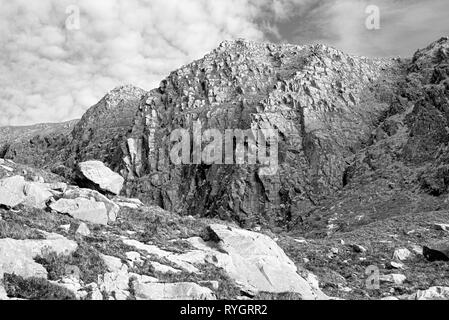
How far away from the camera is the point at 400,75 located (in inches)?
5536

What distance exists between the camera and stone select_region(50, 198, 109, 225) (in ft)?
74.1

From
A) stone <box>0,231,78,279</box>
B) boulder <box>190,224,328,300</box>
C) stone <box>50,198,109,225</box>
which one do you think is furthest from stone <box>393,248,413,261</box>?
stone <box>0,231,78,279</box>

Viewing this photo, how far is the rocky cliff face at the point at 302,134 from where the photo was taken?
95.8 metres

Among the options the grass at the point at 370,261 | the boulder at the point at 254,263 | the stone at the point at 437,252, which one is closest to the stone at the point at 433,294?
the grass at the point at 370,261

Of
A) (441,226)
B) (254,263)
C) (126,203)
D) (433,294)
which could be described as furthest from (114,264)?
(441,226)

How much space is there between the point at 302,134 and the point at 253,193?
22.3 meters

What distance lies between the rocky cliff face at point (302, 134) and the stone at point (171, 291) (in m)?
70.9

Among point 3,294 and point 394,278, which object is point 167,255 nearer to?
point 3,294

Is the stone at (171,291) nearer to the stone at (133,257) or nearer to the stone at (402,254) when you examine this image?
the stone at (133,257)

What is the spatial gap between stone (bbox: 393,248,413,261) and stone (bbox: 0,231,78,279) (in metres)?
21.2

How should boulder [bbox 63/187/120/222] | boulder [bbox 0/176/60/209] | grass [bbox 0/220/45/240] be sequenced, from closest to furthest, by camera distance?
grass [bbox 0/220/45/240], boulder [bbox 0/176/60/209], boulder [bbox 63/187/120/222]

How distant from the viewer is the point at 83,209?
23.1m

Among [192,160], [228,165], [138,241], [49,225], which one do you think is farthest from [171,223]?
[192,160]

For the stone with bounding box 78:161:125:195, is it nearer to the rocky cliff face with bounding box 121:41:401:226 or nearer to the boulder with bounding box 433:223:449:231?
the boulder with bounding box 433:223:449:231
